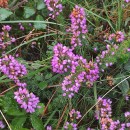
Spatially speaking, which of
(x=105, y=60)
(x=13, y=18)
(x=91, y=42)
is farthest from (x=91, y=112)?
(x=13, y=18)

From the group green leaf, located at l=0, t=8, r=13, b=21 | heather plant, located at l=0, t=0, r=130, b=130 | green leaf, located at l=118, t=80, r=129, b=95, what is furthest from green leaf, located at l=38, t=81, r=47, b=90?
green leaf, located at l=0, t=8, r=13, b=21

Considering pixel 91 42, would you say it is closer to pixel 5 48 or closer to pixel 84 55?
pixel 84 55

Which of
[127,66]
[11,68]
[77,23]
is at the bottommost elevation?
[127,66]

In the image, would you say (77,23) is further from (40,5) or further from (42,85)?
(40,5)

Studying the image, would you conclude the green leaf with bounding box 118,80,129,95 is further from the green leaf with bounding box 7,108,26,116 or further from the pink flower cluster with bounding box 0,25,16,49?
the pink flower cluster with bounding box 0,25,16,49

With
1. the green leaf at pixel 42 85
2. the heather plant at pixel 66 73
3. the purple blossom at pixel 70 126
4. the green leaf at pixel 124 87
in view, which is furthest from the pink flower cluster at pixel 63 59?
the green leaf at pixel 124 87

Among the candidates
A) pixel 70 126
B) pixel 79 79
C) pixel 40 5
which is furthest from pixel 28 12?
pixel 70 126
